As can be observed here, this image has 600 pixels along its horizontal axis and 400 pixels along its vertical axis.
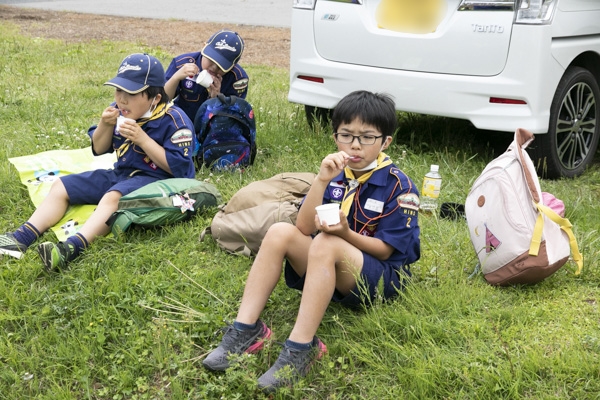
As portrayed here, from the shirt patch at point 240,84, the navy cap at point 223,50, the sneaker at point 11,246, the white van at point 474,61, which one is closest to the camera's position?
the sneaker at point 11,246

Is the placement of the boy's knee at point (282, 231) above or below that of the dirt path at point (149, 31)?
above

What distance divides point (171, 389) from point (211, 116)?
2.54m

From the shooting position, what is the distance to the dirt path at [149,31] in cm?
1166

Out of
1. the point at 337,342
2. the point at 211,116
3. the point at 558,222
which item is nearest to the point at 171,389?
the point at 337,342

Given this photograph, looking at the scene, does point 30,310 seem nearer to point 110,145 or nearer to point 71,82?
point 110,145

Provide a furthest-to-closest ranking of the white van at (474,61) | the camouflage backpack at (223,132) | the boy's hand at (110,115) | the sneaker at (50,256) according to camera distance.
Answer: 1. the camouflage backpack at (223,132)
2. the white van at (474,61)
3. the boy's hand at (110,115)
4. the sneaker at (50,256)

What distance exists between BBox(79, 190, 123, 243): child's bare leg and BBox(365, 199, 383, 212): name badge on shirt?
5.41 feet

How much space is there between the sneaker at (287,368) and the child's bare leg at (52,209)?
6.54 feet

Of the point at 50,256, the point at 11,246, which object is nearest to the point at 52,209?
the point at 11,246

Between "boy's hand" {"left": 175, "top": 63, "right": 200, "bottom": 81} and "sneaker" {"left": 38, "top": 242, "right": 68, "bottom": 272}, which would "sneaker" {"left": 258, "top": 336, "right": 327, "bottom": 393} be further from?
"boy's hand" {"left": 175, "top": 63, "right": 200, "bottom": 81}

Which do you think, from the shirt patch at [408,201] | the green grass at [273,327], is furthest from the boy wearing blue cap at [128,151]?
the shirt patch at [408,201]

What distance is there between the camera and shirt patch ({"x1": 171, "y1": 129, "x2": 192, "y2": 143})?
4.65 m

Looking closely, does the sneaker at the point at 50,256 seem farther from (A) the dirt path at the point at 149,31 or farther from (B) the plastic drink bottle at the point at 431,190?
(A) the dirt path at the point at 149,31

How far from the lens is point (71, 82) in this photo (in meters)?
8.45
